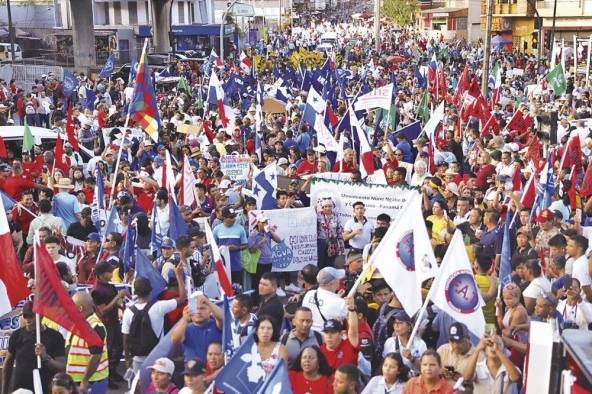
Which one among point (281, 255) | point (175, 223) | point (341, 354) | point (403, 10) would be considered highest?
point (403, 10)

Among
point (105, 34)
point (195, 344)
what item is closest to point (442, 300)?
point (195, 344)

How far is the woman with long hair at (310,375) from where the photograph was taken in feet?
20.7

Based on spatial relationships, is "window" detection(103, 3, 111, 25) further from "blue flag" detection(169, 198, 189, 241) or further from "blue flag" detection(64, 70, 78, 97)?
"blue flag" detection(169, 198, 189, 241)

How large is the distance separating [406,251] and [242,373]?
1813 mm

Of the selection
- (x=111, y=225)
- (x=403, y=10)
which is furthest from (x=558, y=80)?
(x=403, y=10)

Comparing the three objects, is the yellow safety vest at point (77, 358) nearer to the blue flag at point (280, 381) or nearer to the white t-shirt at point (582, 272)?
the blue flag at point (280, 381)

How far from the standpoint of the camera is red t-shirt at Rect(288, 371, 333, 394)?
20.7ft

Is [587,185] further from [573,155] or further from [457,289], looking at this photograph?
[457,289]

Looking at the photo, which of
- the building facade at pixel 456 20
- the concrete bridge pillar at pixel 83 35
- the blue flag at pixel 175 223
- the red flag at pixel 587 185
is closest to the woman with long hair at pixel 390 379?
the blue flag at pixel 175 223

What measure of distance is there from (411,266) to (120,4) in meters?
65.4

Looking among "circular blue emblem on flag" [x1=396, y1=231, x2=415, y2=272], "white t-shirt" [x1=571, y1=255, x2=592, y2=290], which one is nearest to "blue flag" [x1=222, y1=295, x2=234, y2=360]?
"circular blue emblem on flag" [x1=396, y1=231, x2=415, y2=272]

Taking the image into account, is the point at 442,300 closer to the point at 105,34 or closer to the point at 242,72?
the point at 242,72

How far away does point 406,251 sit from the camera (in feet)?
24.0

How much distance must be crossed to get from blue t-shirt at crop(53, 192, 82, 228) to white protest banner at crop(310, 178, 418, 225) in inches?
112
